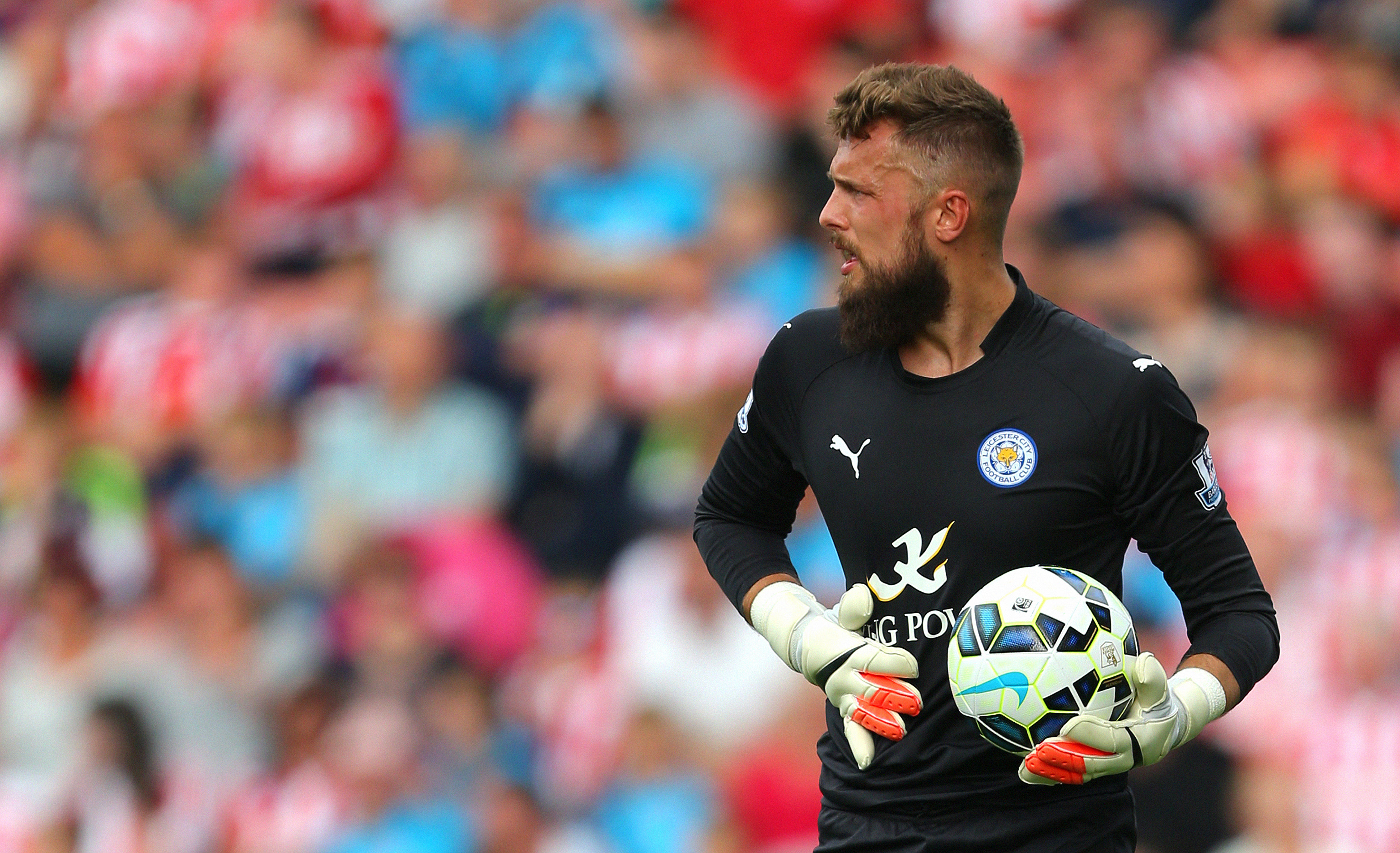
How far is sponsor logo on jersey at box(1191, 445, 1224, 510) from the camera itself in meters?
3.03

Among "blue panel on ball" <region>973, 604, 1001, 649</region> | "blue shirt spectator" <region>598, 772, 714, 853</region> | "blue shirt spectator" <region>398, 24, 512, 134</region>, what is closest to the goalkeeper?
"blue panel on ball" <region>973, 604, 1001, 649</region>

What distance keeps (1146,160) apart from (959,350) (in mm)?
5041

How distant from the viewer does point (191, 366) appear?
29.9 ft

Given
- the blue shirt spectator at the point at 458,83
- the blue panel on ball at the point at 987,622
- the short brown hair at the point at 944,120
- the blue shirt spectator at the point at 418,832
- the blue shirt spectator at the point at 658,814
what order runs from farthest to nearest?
the blue shirt spectator at the point at 458,83 → the blue shirt spectator at the point at 418,832 → the blue shirt spectator at the point at 658,814 → the short brown hair at the point at 944,120 → the blue panel on ball at the point at 987,622

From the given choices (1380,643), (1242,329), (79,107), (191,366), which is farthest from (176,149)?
(1380,643)

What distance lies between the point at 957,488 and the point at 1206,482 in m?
0.43

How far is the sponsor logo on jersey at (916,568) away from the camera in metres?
3.06

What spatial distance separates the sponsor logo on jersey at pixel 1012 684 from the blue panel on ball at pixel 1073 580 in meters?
0.17

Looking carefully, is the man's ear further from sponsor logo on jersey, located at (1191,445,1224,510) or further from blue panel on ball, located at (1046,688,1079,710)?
blue panel on ball, located at (1046,688,1079,710)

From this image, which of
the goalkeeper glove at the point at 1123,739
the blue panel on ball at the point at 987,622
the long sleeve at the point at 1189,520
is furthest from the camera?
the long sleeve at the point at 1189,520

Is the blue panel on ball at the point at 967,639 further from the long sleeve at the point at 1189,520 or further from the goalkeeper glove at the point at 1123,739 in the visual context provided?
the long sleeve at the point at 1189,520

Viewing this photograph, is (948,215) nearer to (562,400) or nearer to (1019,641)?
(1019,641)

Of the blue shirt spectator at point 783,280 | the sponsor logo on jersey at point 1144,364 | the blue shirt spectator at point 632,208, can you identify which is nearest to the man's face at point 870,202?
the sponsor logo on jersey at point 1144,364

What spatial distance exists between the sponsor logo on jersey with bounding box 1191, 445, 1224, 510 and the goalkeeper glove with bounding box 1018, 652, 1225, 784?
0.33m
